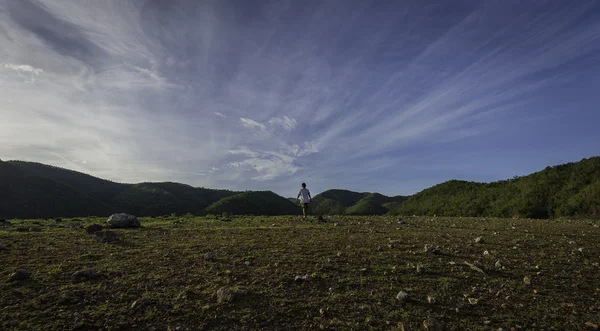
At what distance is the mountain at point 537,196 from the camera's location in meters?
21.2

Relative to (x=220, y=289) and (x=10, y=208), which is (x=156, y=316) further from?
(x=10, y=208)

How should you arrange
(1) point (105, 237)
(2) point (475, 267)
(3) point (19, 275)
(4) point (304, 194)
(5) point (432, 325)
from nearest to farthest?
(5) point (432, 325) < (3) point (19, 275) < (2) point (475, 267) < (1) point (105, 237) < (4) point (304, 194)

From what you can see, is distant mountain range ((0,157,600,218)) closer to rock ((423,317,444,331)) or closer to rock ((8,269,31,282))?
rock ((423,317,444,331))

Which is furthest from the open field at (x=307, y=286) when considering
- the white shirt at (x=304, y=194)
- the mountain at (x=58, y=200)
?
the mountain at (x=58, y=200)

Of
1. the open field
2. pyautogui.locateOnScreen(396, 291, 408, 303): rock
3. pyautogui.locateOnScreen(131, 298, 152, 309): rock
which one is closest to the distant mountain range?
the open field

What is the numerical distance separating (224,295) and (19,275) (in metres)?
4.53

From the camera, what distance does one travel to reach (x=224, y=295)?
183 inches

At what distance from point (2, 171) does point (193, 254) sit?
105 metres

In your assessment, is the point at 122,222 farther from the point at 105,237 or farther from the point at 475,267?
the point at 475,267

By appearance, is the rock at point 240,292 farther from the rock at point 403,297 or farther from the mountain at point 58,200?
the mountain at point 58,200

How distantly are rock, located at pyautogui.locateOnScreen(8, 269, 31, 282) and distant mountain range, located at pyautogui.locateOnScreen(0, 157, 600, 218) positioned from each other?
96.8 ft

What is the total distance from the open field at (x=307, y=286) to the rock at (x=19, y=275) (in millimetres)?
135

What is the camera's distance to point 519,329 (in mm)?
3699

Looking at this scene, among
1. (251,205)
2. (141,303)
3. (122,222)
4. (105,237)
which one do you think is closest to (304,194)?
(122,222)
